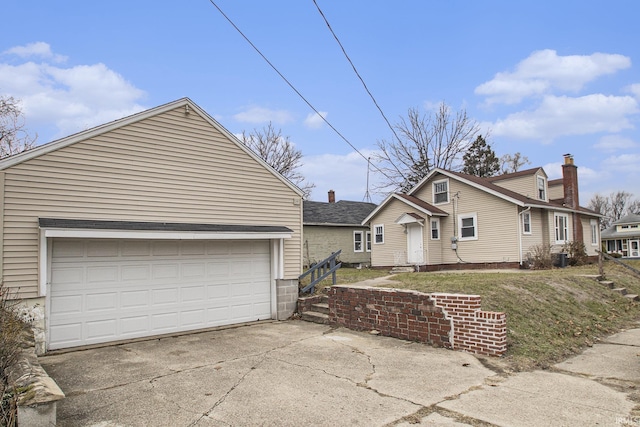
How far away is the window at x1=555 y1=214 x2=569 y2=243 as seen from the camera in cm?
2025

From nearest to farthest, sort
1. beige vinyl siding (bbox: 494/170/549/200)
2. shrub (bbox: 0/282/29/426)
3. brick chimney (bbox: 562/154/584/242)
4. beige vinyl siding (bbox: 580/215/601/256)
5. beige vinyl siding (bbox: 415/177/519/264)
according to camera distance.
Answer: shrub (bbox: 0/282/29/426) → beige vinyl siding (bbox: 415/177/519/264) → beige vinyl siding (bbox: 494/170/549/200) → brick chimney (bbox: 562/154/584/242) → beige vinyl siding (bbox: 580/215/601/256)

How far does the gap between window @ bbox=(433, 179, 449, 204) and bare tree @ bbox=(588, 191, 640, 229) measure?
56.9 m

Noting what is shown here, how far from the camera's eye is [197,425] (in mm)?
4129

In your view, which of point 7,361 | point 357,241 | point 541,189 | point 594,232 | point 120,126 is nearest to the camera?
point 7,361

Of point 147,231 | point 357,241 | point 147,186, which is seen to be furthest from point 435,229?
point 147,231

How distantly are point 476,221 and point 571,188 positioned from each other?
640cm

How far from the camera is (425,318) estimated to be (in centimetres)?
757

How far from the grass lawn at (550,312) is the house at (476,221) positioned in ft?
18.9

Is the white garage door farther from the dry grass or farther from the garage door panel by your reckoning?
the dry grass

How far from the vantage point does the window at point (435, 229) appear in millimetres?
20281

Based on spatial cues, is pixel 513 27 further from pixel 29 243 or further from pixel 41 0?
pixel 29 243

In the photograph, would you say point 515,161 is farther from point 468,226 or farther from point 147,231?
point 147,231

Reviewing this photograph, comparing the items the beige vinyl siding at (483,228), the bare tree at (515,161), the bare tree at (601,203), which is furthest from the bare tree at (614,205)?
the beige vinyl siding at (483,228)

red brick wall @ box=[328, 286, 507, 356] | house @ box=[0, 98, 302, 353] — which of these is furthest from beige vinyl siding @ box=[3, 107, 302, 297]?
red brick wall @ box=[328, 286, 507, 356]
